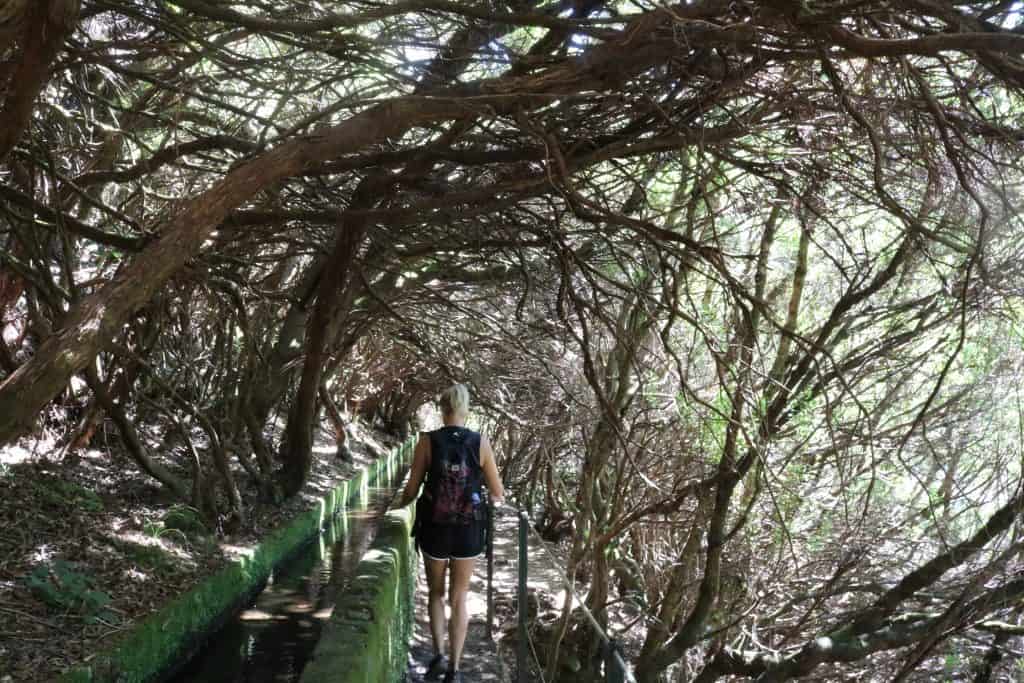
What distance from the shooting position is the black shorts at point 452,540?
538 centimetres

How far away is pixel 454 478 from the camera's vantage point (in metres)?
5.30

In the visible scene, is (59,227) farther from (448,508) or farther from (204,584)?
(204,584)

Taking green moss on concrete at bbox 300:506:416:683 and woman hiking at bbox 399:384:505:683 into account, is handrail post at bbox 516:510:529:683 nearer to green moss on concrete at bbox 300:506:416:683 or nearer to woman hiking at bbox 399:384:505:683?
woman hiking at bbox 399:384:505:683

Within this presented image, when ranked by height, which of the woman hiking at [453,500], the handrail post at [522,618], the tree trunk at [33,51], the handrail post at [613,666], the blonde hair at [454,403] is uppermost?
the tree trunk at [33,51]

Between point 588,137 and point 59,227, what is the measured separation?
11.1ft

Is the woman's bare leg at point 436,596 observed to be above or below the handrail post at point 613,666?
above

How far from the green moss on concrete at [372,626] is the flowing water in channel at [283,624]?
2.90 ft

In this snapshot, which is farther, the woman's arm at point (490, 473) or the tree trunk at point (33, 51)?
the woman's arm at point (490, 473)

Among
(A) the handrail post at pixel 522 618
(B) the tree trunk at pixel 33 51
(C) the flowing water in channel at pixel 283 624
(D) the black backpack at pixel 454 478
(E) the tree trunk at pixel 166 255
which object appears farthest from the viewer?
(C) the flowing water in channel at pixel 283 624

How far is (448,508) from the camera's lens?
5.31 meters

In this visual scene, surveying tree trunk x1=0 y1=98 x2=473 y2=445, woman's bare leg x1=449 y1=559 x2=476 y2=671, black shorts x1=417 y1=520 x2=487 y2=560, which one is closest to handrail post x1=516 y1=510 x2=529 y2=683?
woman's bare leg x1=449 y1=559 x2=476 y2=671

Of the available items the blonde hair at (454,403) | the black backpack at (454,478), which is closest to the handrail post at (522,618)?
the black backpack at (454,478)

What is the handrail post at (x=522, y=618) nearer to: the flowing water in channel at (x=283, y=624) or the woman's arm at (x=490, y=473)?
the woman's arm at (x=490, y=473)

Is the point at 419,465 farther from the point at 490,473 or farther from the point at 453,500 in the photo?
the point at 490,473
